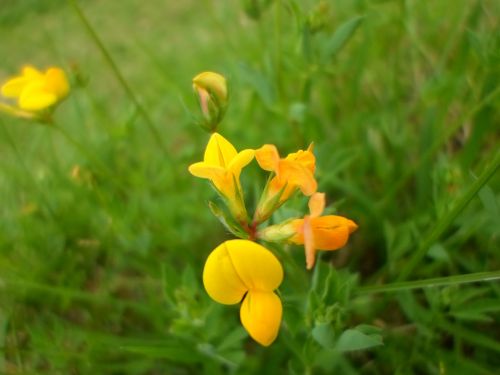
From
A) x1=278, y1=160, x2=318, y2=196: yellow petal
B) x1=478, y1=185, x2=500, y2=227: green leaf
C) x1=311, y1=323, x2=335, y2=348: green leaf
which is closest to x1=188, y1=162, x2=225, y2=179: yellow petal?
x1=278, y1=160, x2=318, y2=196: yellow petal

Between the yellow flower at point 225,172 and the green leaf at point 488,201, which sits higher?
the yellow flower at point 225,172

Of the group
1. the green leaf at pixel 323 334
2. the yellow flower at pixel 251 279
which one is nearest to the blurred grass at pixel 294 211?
the green leaf at pixel 323 334

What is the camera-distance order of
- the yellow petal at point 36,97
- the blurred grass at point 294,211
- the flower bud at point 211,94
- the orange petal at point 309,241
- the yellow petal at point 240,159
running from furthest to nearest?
the yellow petal at point 36,97, the blurred grass at point 294,211, the flower bud at point 211,94, the yellow petal at point 240,159, the orange petal at point 309,241

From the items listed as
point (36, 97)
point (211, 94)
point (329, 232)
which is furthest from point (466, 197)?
point (36, 97)

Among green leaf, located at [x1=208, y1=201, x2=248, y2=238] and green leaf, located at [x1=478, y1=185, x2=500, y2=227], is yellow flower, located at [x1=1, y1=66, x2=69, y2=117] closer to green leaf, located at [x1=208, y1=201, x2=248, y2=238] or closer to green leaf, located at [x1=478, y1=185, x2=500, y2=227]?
green leaf, located at [x1=208, y1=201, x2=248, y2=238]

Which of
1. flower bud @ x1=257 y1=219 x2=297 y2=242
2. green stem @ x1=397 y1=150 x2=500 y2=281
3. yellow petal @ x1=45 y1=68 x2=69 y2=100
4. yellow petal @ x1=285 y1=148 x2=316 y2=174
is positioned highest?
yellow petal @ x1=45 y1=68 x2=69 y2=100

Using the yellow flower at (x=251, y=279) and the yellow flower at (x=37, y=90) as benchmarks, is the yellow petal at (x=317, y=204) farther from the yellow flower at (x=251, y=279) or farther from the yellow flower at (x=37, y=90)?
the yellow flower at (x=37, y=90)

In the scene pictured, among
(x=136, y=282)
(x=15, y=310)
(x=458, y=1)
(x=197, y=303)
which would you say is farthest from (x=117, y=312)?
(x=458, y=1)
